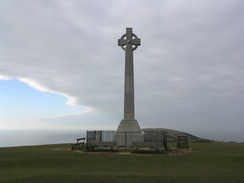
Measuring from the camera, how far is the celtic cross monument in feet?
65.6

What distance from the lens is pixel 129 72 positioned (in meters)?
21.7

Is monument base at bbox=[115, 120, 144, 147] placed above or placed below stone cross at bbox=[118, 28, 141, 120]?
below

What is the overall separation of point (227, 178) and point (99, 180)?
4555 millimetres

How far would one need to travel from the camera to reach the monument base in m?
19.9

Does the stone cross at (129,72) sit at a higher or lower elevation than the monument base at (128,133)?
higher

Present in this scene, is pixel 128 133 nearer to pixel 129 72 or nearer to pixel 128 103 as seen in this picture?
pixel 128 103

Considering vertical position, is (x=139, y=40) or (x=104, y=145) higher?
(x=139, y=40)

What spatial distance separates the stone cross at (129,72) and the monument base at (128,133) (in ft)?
2.17

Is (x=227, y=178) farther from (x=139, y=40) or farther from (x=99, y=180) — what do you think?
(x=139, y=40)

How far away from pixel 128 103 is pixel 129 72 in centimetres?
289

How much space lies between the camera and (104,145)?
17.6 meters

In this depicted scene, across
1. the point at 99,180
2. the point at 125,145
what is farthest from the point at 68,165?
the point at 125,145

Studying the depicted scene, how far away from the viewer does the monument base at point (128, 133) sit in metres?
19.9

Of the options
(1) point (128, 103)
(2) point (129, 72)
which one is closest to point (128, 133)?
(1) point (128, 103)
